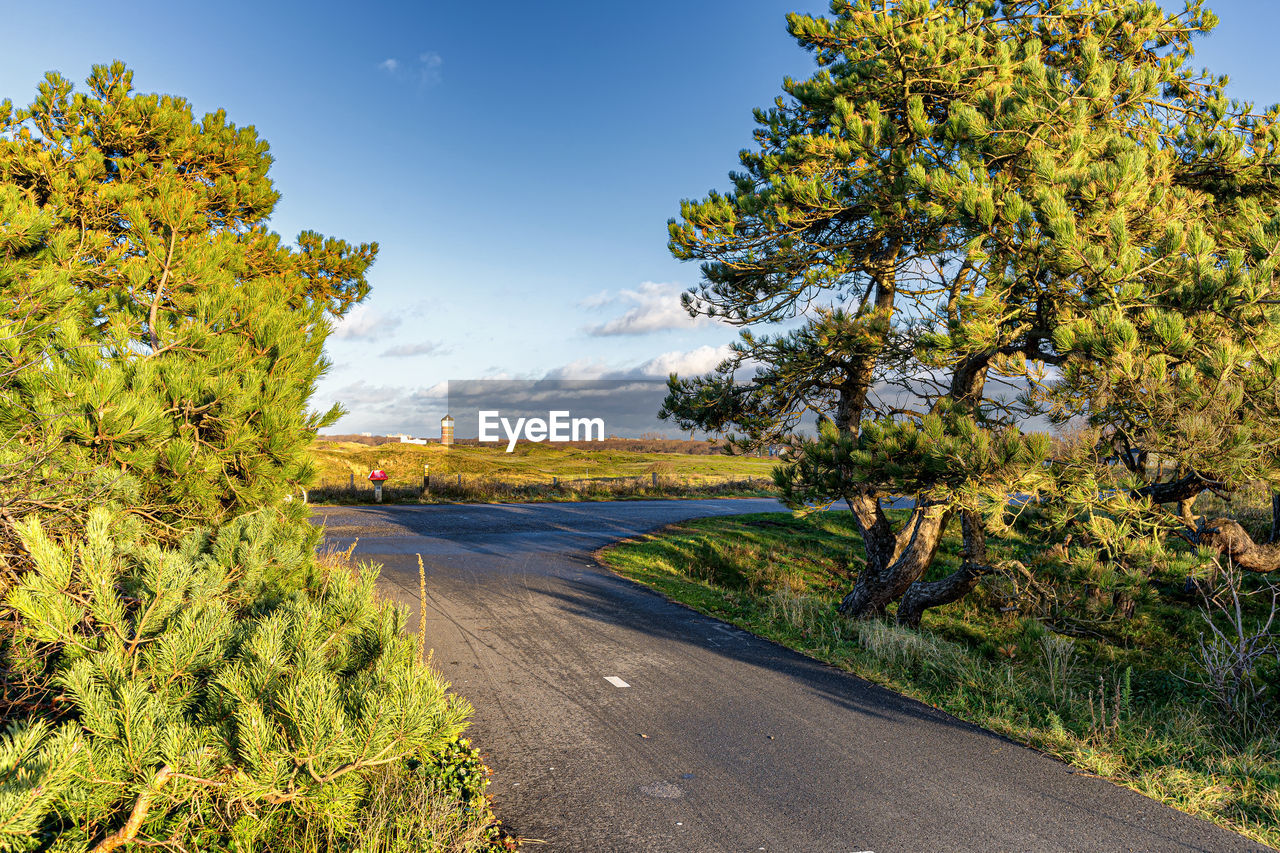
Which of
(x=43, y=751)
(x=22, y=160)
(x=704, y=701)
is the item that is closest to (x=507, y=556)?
(x=704, y=701)

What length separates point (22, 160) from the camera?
8336 millimetres

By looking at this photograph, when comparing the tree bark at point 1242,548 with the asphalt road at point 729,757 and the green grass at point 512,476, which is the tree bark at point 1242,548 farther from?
the green grass at point 512,476

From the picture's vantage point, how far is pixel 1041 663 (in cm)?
748

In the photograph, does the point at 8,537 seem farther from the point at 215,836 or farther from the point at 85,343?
the point at 215,836

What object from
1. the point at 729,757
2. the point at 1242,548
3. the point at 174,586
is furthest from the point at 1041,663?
the point at 174,586

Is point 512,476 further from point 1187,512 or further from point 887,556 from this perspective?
point 1187,512

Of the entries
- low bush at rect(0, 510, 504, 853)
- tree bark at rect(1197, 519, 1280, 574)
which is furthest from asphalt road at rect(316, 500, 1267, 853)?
tree bark at rect(1197, 519, 1280, 574)

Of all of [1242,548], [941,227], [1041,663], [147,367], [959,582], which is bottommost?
[1041,663]

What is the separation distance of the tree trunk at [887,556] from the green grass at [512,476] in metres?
3.37

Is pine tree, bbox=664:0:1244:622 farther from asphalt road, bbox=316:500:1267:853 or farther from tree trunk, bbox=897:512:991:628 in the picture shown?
asphalt road, bbox=316:500:1267:853

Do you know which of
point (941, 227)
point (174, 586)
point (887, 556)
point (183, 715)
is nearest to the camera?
point (183, 715)

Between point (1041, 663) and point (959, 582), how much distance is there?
127 centimetres

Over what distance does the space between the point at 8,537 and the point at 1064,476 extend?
7.53 meters

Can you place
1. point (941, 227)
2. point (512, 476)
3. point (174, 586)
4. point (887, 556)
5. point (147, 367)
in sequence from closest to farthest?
point (174, 586), point (147, 367), point (941, 227), point (887, 556), point (512, 476)
